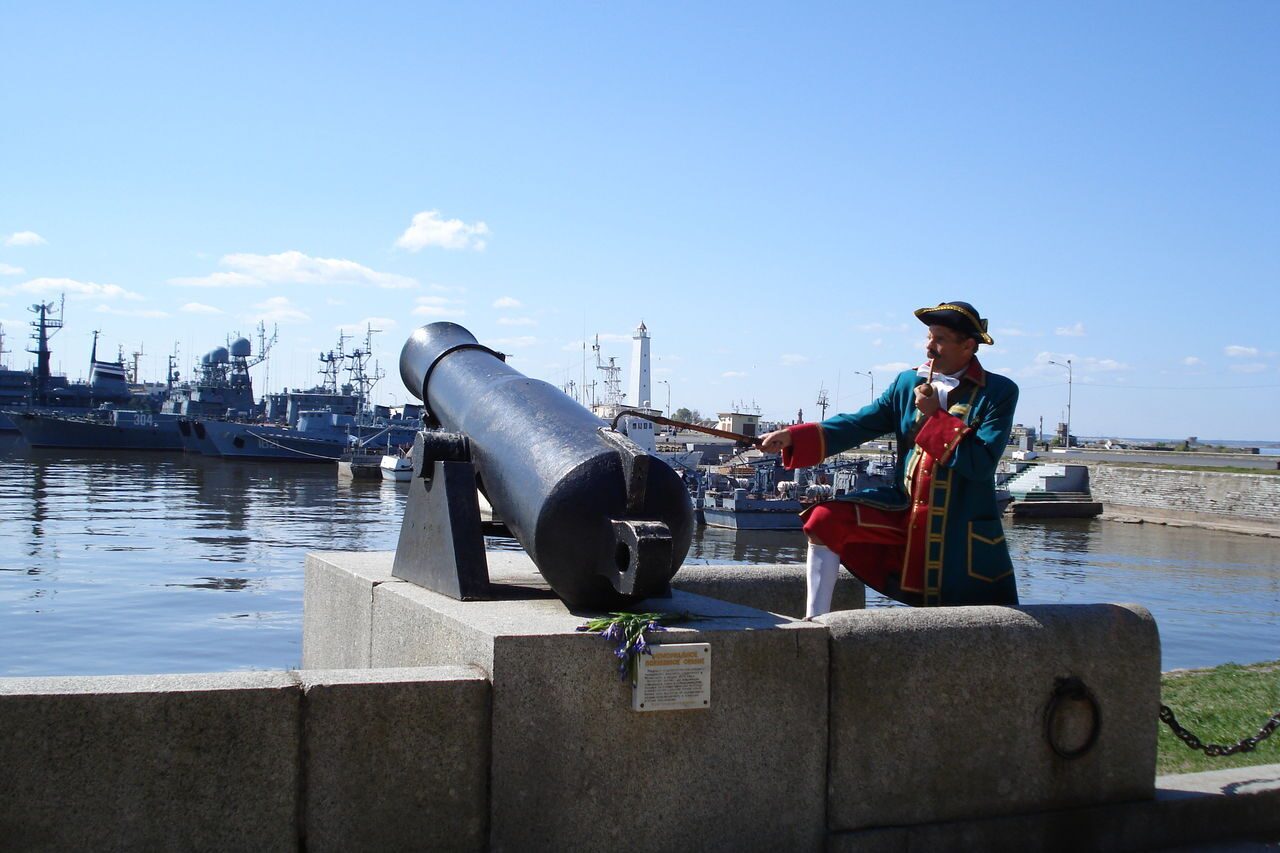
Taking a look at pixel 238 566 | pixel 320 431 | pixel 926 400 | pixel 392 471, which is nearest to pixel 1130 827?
pixel 926 400

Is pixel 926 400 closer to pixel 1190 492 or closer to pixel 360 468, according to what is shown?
pixel 1190 492

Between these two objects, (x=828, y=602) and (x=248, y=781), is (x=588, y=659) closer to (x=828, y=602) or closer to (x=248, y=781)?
(x=248, y=781)

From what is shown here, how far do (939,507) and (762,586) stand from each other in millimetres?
1181

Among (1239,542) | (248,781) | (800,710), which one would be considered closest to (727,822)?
(800,710)

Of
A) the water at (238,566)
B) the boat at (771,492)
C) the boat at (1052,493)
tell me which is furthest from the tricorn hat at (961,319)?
the boat at (1052,493)

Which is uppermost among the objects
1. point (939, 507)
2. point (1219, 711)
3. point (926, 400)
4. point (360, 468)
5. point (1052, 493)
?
point (926, 400)

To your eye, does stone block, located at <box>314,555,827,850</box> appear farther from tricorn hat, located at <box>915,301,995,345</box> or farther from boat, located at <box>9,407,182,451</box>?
boat, located at <box>9,407,182,451</box>

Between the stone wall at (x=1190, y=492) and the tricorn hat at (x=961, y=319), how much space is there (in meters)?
51.0

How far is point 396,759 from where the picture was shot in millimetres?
3307

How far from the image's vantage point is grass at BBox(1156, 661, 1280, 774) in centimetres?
514

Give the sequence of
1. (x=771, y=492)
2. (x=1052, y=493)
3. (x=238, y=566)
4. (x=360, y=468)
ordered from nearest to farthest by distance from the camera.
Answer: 1. (x=238, y=566)
2. (x=771, y=492)
3. (x=1052, y=493)
4. (x=360, y=468)

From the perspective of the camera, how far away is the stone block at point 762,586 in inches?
206

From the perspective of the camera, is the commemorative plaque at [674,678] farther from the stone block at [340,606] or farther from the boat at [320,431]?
the boat at [320,431]

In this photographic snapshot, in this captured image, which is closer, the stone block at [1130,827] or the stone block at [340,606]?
the stone block at [1130,827]
